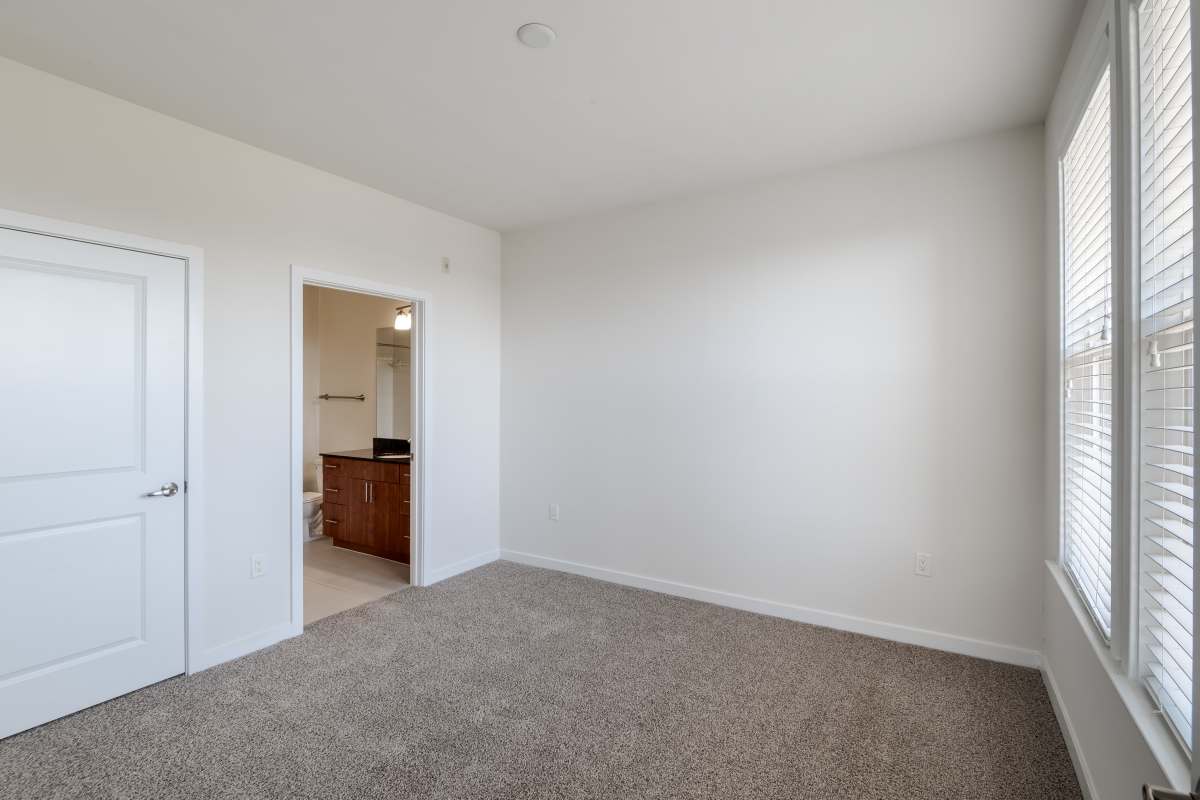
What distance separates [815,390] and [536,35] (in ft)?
7.55

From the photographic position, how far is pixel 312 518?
5.37 metres

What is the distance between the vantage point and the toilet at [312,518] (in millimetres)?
5262

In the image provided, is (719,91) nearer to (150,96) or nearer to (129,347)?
(150,96)

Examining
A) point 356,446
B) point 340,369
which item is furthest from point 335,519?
point 340,369

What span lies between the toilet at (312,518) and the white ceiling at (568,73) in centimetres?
315

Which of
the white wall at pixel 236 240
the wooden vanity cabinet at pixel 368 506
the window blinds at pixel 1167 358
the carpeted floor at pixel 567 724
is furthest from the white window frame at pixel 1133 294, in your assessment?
the wooden vanity cabinet at pixel 368 506

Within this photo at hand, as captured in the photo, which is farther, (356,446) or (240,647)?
(356,446)

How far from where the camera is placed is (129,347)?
2.60m

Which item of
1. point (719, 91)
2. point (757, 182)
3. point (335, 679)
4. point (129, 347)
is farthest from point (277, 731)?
point (757, 182)

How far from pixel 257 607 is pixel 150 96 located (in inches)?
97.2

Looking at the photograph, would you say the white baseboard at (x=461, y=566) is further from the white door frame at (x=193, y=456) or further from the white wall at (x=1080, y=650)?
the white wall at (x=1080, y=650)

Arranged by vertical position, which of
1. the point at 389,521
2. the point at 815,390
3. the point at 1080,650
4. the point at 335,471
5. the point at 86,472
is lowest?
the point at 389,521

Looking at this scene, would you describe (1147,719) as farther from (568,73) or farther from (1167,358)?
(568,73)

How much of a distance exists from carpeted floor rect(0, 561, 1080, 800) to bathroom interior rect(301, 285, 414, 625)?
1157 millimetres
